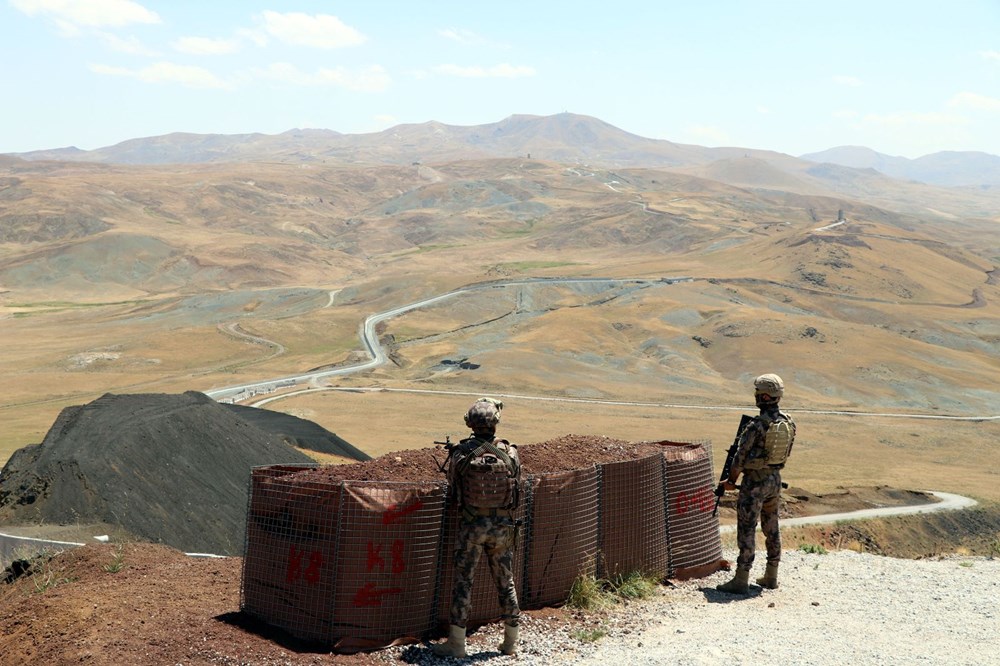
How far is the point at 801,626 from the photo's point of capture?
426 inches

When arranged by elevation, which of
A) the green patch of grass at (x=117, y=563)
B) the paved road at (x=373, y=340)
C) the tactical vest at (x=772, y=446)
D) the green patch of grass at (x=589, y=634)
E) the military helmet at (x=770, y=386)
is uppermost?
the military helmet at (x=770, y=386)

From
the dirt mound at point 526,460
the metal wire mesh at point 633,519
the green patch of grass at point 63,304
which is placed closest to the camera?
the dirt mound at point 526,460

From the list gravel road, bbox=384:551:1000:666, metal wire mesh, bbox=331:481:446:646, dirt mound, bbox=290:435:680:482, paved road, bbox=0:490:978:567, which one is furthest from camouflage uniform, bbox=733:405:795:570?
paved road, bbox=0:490:978:567

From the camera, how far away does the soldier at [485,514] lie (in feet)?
31.3

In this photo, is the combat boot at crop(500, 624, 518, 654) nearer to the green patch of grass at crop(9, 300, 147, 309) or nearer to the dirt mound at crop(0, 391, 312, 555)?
the dirt mound at crop(0, 391, 312, 555)

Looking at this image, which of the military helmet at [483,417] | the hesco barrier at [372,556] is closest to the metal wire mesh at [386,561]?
the hesco barrier at [372,556]

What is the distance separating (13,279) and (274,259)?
125 ft

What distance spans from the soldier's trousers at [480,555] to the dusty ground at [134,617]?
89 cm

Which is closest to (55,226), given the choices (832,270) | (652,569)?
(832,270)

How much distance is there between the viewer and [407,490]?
31.7ft

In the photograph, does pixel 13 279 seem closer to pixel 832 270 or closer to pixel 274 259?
pixel 274 259

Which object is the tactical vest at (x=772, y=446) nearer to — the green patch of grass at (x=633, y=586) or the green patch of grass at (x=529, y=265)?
the green patch of grass at (x=633, y=586)

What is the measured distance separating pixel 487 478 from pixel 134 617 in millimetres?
3556

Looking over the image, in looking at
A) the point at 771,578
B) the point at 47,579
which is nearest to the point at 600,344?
the point at 771,578
